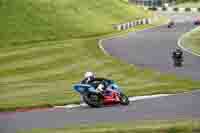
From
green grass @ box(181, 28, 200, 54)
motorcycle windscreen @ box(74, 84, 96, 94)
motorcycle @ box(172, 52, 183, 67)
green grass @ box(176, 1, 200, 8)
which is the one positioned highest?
motorcycle windscreen @ box(74, 84, 96, 94)

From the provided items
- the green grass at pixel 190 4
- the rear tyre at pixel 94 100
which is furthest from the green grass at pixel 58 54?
the green grass at pixel 190 4

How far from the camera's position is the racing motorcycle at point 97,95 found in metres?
23.6

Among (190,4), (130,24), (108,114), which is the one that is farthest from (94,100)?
(190,4)

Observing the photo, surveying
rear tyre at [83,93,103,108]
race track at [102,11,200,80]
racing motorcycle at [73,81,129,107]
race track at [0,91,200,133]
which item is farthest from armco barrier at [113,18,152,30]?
rear tyre at [83,93,103,108]

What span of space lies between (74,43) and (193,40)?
11969 millimetres

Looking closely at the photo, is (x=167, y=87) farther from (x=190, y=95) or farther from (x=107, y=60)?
(x=107, y=60)

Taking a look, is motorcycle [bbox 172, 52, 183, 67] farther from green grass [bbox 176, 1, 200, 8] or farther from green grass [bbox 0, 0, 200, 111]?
green grass [bbox 176, 1, 200, 8]

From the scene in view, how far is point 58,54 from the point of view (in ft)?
155

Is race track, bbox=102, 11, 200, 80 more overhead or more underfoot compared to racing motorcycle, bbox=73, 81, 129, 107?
more underfoot

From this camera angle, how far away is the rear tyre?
23.7 meters

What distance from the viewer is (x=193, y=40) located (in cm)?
5653

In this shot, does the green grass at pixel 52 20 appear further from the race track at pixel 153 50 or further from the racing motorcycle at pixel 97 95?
the racing motorcycle at pixel 97 95

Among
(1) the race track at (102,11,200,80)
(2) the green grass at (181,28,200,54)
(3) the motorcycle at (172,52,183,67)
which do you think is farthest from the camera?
(2) the green grass at (181,28,200,54)

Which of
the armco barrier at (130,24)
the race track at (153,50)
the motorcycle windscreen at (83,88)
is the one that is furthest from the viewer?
the armco barrier at (130,24)
